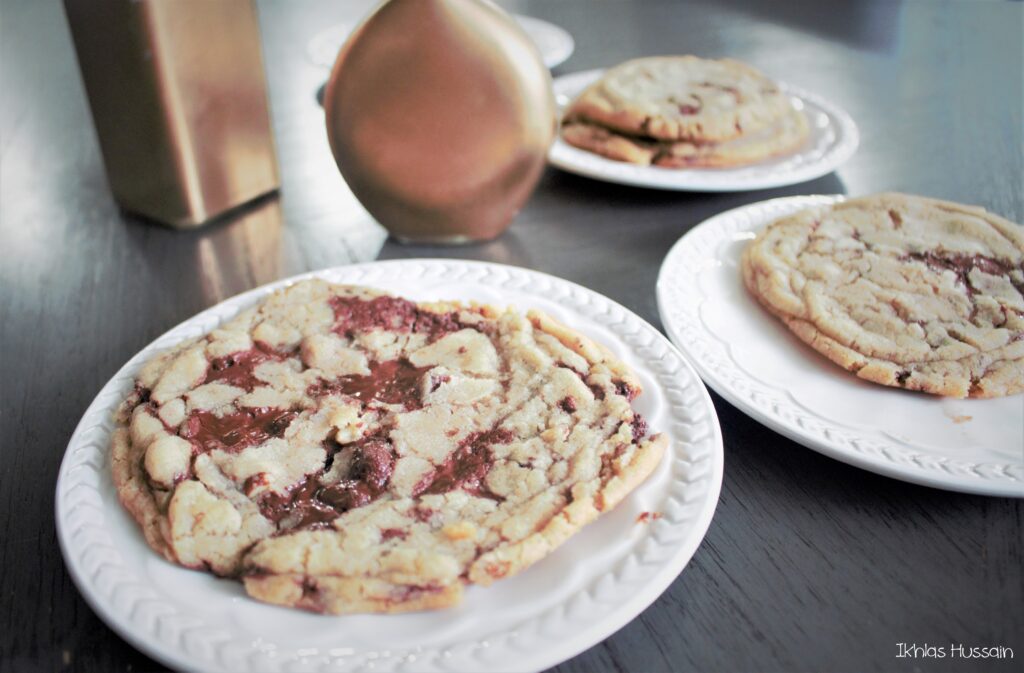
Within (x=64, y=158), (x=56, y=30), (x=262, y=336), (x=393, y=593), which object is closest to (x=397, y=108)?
(x=262, y=336)

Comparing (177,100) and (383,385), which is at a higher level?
(177,100)

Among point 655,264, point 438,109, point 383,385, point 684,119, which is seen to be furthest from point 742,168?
point 383,385

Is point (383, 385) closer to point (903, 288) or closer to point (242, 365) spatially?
point (242, 365)

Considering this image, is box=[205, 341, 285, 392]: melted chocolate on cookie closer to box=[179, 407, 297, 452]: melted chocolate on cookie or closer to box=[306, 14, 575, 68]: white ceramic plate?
box=[179, 407, 297, 452]: melted chocolate on cookie

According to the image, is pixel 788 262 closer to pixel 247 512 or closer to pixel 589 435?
pixel 589 435

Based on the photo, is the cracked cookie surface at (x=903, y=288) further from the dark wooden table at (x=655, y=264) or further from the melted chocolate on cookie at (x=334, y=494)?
the melted chocolate on cookie at (x=334, y=494)

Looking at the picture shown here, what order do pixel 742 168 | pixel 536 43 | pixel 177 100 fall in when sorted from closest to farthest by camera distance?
pixel 177 100, pixel 742 168, pixel 536 43
